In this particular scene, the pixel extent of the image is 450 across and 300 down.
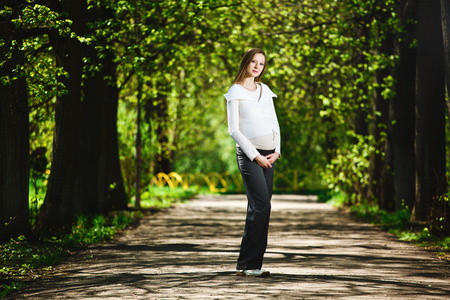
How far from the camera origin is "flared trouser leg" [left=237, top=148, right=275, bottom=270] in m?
6.82

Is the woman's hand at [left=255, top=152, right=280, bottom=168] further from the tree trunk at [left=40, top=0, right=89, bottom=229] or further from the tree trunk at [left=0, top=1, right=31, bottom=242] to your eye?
the tree trunk at [left=40, top=0, right=89, bottom=229]

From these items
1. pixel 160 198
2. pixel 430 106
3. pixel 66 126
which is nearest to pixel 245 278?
pixel 66 126

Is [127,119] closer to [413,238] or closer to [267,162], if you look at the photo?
[413,238]

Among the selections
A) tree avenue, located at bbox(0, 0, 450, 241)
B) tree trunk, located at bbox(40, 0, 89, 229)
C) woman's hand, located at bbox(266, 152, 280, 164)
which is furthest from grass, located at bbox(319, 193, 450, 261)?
tree trunk, located at bbox(40, 0, 89, 229)

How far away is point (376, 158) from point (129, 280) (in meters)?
11.5

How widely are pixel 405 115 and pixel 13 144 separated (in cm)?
843

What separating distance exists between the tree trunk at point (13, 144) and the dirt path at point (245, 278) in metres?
1.16

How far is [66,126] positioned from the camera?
36.0 ft

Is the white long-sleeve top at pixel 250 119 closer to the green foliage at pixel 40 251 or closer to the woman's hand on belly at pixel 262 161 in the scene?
the woman's hand on belly at pixel 262 161

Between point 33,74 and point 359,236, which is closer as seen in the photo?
point 33,74

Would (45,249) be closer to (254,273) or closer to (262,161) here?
(254,273)

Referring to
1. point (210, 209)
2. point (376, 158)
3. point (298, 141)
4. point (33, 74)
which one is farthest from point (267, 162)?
point (298, 141)

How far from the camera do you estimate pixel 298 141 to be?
116 ft

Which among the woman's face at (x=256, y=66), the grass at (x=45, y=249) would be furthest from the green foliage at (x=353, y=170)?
the woman's face at (x=256, y=66)
